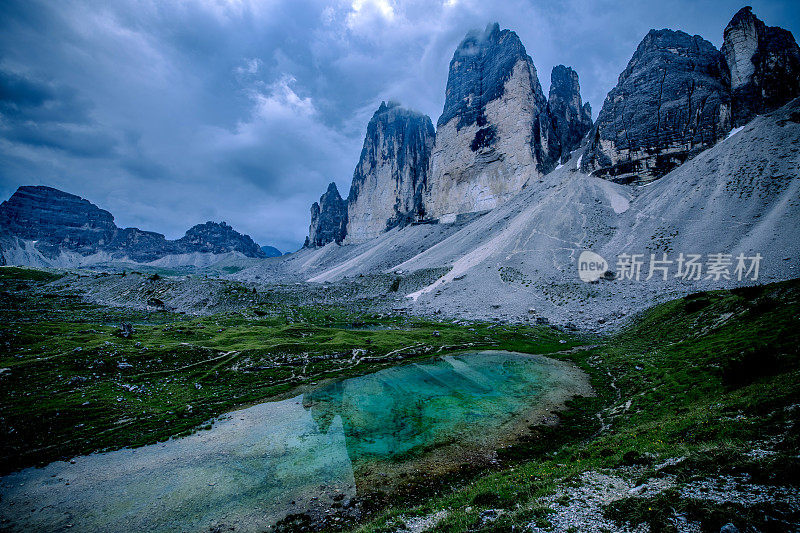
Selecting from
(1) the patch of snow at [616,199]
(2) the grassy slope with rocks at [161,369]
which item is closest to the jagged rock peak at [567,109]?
(1) the patch of snow at [616,199]

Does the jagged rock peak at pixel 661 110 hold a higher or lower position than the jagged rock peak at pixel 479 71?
Answer: lower

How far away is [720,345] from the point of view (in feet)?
71.8

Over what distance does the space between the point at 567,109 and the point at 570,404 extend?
15297 cm

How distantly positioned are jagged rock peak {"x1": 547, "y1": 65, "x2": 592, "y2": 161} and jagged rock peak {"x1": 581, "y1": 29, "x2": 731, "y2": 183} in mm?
27918

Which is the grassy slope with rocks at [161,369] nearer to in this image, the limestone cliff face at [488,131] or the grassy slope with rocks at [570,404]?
the grassy slope with rocks at [570,404]

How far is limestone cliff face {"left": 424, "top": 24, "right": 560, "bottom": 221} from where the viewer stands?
12256 centimetres

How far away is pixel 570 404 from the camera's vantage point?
74.0ft

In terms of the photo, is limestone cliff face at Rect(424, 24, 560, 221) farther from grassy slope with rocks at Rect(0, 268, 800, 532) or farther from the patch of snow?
grassy slope with rocks at Rect(0, 268, 800, 532)

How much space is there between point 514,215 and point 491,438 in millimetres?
90206

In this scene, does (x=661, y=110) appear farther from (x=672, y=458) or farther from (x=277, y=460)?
(x=277, y=460)

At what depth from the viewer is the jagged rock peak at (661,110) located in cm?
7775

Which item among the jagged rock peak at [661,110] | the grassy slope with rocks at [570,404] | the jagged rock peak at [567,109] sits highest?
the jagged rock peak at [567,109]

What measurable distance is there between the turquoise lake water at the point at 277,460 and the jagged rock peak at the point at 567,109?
124m

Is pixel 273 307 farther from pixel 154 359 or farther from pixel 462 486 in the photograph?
pixel 462 486
